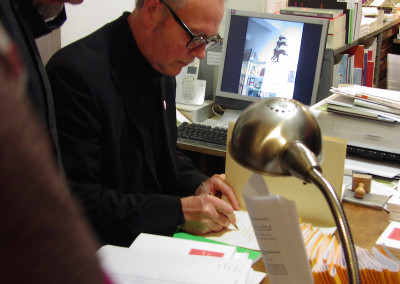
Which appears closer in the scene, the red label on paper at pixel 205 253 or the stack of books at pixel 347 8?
the red label on paper at pixel 205 253

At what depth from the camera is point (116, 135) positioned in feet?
4.90

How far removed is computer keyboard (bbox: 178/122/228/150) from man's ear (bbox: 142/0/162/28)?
0.74 m

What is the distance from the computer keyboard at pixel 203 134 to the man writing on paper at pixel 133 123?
45cm

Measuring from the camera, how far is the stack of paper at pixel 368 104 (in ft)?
5.76

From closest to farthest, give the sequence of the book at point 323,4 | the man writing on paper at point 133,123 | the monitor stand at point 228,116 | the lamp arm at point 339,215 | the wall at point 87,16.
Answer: the lamp arm at point 339,215
the man writing on paper at point 133,123
the monitor stand at point 228,116
the wall at point 87,16
the book at point 323,4

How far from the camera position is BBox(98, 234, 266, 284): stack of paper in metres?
0.94

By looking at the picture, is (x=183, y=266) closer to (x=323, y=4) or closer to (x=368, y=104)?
(x=368, y=104)

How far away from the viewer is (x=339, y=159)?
1.31m

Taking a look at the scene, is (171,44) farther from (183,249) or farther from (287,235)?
(287,235)

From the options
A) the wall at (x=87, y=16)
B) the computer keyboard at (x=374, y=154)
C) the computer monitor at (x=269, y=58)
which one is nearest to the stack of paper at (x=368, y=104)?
the computer keyboard at (x=374, y=154)

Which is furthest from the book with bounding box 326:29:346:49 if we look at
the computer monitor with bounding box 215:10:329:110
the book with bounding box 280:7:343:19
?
the computer monitor with bounding box 215:10:329:110

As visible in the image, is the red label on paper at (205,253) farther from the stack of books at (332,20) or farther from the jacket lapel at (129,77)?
the stack of books at (332,20)

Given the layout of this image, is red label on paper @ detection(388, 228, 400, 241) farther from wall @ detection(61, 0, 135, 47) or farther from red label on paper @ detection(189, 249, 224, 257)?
wall @ detection(61, 0, 135, 47)

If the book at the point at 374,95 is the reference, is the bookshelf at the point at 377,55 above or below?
above
